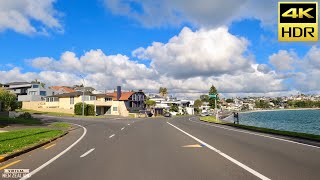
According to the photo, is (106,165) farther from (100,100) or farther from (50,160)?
(100,100)

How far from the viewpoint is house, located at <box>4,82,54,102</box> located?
A: 4291 inches

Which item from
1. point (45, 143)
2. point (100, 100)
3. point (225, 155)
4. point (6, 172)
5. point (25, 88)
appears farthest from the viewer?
point (25, 88)

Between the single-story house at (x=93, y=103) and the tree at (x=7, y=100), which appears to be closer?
the tree at (x=7, y=100)

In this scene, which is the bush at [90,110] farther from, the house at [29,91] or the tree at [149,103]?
the tree at [149,103]

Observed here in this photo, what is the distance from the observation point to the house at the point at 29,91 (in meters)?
109

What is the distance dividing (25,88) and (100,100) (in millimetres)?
39992

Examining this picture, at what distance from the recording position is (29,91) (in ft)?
371

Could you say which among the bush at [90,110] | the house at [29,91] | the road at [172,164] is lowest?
the bush at [90,110]

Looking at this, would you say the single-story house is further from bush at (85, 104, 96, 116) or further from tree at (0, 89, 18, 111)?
tree at (0, 89, 18, 111)

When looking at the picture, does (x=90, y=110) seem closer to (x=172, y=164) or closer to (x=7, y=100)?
(x=7, y=100)

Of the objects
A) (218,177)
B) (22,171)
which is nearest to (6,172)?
(22,171)

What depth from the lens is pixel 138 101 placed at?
359 ft

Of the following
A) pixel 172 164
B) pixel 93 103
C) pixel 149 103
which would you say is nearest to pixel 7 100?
pixel 93 103

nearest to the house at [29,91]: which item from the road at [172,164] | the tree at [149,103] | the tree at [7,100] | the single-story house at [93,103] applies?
the single-story house at [93,103]
